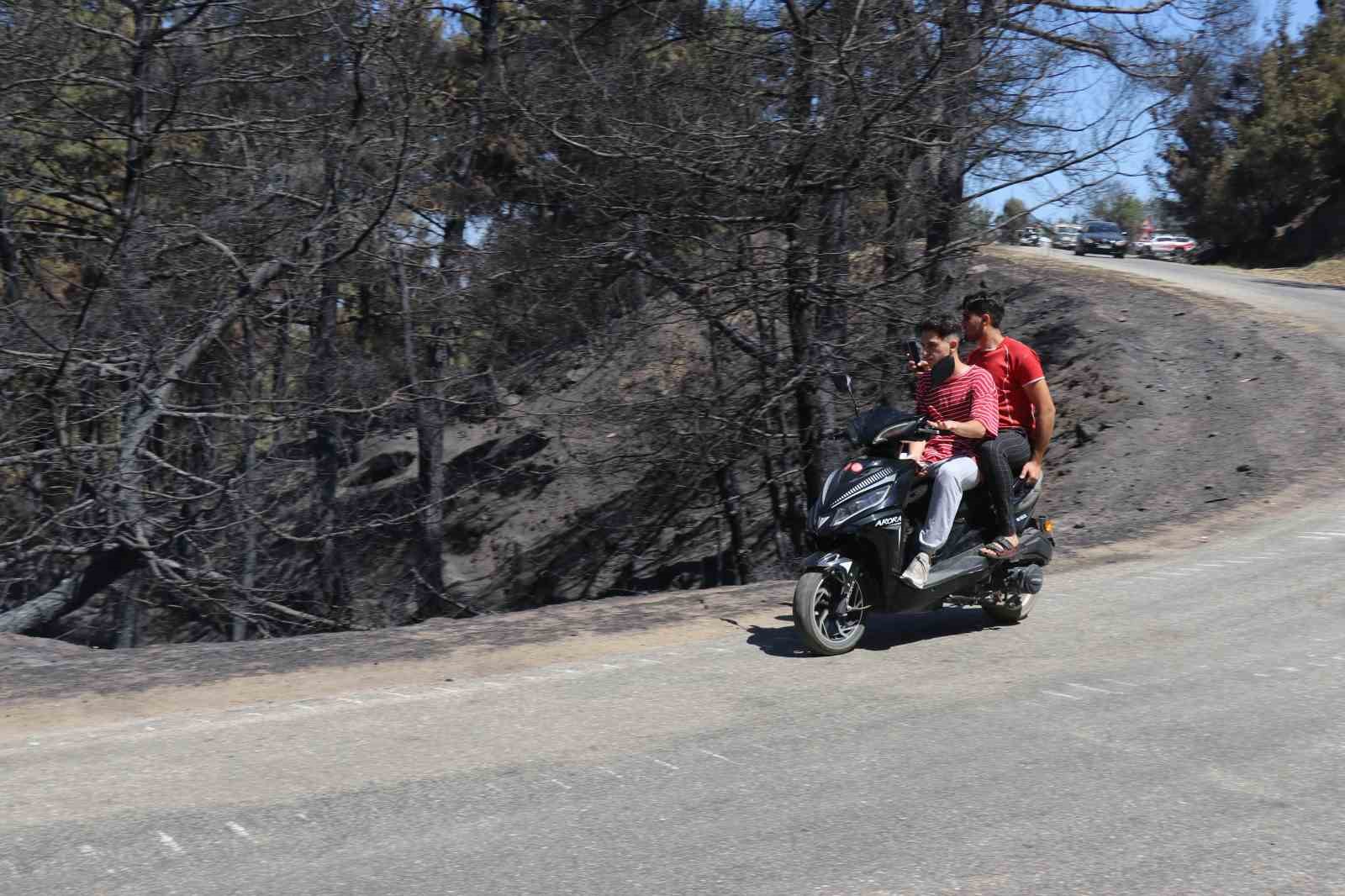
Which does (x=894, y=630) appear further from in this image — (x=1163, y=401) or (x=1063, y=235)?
(x=1163, y=401)

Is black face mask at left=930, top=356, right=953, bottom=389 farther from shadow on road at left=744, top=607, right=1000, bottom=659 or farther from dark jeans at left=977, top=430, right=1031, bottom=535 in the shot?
shadow on road at left=744, top=607, right=1000, bottom=659

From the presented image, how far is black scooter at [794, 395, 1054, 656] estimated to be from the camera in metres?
6.94

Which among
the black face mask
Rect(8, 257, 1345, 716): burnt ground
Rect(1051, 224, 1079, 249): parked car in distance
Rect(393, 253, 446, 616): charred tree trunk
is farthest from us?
Rect(393, 253, 446, 616): charred tree trunk

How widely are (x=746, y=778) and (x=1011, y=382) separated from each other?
12.4ft

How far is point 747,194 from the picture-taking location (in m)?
12.3

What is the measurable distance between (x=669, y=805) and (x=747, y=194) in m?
8.48

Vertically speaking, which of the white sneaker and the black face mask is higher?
the black face mask

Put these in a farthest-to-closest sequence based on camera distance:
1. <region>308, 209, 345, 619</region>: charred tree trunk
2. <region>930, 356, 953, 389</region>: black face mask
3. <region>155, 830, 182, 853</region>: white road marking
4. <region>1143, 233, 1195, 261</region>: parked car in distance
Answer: <region>1143, 233, 1195, 261</region>: parked car in distance → <region>308, 209, 345, 619</region>: charred tree trunk → <region>930, 356, 953, 389</region>: black face mask → <region>155, 830, 182, 853</region>: white road marking

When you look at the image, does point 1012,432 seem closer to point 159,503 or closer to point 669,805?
point 669,805

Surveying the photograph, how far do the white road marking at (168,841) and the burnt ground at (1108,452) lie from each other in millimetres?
2154

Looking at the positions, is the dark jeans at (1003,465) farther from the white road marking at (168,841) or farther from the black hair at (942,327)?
the white road marking at (168,841)

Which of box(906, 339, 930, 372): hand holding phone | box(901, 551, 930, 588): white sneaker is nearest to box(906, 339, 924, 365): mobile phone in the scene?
box(906, 339, 930, 372): hand holding phone

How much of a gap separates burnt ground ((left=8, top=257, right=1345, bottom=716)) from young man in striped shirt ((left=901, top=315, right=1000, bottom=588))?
1600 millimetres

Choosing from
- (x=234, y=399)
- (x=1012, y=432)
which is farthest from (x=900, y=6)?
(x=234, y=399)
